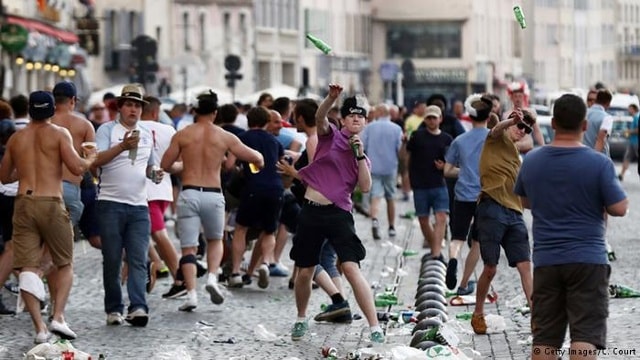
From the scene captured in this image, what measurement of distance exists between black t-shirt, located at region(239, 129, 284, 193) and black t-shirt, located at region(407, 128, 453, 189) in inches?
134

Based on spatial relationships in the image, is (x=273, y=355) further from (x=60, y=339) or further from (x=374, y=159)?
(x=374, y=159)

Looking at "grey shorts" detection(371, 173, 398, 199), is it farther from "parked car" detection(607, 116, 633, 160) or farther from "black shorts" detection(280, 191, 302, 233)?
"parked car" detection(607, 116, 633, 160)

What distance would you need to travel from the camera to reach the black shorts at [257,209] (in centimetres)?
1981

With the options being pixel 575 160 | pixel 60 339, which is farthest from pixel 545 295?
pixel 60 339

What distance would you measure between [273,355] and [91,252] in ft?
34.8

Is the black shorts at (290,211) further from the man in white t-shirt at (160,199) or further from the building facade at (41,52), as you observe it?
the building facade at (41,52)

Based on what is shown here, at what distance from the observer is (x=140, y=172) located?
16391mm

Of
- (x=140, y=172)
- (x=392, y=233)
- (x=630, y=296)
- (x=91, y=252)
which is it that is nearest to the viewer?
(x=140, y=172)

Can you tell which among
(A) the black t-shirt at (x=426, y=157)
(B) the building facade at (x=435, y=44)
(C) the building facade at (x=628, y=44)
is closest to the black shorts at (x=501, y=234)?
(A) the black t-shirt at (x=426, y=157)

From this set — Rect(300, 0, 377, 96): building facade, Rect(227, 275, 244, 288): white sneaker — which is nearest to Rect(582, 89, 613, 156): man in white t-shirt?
Rect(227, 275, 244, 288): white sneaker

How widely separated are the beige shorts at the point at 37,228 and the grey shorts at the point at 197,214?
7.20 ft

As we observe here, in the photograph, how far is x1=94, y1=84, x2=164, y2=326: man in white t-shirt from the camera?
53.4 feet

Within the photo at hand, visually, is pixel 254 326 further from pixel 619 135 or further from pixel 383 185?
pixel 619 135

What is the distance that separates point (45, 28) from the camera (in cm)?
5384
